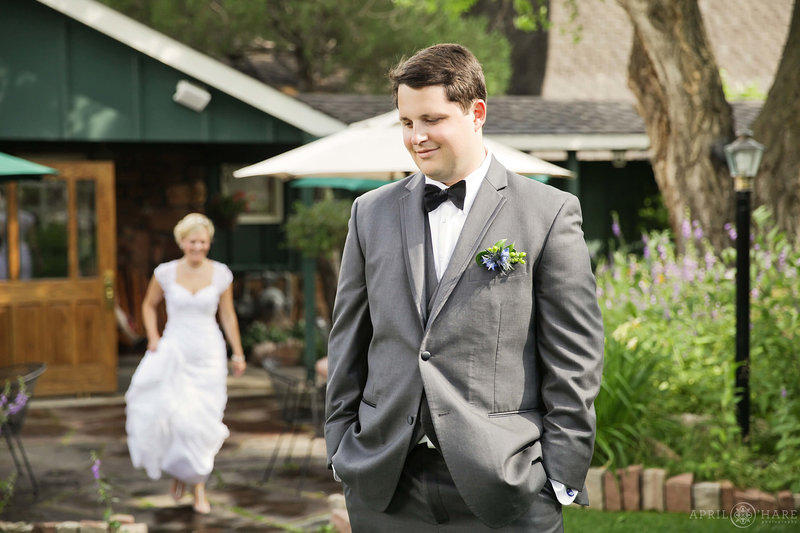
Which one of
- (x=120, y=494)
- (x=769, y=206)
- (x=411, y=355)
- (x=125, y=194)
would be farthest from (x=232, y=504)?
(x=125, y=194)

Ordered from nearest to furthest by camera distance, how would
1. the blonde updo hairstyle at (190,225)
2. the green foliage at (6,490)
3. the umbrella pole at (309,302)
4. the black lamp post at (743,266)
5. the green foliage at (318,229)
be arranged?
the green foliage at (6,490)
the black lamp post at (743,266)
the blonde updo hairstyle at (190,225)
the green foliage at (318,229)
the umbrella pole at (309,302)

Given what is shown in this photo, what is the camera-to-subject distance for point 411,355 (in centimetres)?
259

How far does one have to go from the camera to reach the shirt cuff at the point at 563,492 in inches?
100.0

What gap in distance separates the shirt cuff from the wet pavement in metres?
3.37

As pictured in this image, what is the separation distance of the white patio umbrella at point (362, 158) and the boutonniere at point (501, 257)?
4.14 meters

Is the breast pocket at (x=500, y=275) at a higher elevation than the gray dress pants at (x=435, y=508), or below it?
higher

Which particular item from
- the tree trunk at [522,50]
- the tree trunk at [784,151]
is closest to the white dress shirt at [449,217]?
the tree trunk at [784,151]

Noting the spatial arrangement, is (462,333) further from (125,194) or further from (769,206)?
(125,194)

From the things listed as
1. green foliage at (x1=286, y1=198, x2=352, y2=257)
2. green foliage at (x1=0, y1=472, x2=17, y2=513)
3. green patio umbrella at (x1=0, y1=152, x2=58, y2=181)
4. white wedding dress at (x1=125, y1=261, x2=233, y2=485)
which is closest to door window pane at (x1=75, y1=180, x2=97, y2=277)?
green foliage at (x1=286, y1=198, x2=352, y2=257)

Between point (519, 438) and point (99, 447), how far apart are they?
6.40 m

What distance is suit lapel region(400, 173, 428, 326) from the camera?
2598 millimetres

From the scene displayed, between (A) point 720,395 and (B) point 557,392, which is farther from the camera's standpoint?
(A) point 720,395

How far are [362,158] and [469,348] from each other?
4502mm

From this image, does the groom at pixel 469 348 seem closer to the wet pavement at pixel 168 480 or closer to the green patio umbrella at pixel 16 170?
the wet pavement at pixel 168 480
